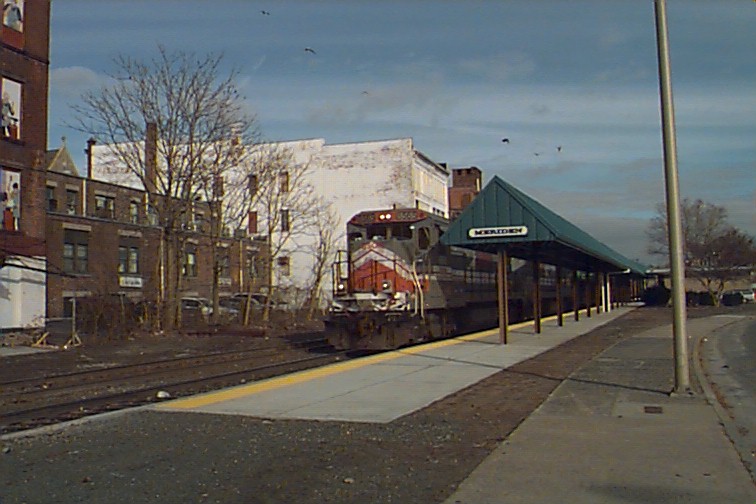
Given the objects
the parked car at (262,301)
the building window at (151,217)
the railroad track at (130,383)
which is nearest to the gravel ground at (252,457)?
the railroad track at (130,383)

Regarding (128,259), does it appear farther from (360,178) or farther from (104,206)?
(360,178)

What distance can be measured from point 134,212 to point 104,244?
5.30 m

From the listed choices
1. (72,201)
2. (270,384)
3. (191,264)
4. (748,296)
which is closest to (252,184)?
(72,201)

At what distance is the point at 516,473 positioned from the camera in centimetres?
690

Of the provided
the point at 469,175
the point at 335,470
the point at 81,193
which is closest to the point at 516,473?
the point at 335,470

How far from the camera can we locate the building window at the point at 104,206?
47.1m

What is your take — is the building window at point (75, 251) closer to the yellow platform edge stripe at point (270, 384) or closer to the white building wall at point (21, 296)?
the white building wall at point (21, 296)

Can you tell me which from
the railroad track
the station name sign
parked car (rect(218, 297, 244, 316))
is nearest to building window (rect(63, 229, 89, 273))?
parked car (rect(218, 297, 244, 316))

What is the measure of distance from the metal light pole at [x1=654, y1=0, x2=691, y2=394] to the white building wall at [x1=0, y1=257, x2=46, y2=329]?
23027 mm

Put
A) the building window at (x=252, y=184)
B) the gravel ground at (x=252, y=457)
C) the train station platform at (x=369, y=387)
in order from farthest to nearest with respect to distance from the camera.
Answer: the building window at (x=252, y=184) → the train station platform at (x=369, y=387) → the gravel ground at (x=252, y=457)

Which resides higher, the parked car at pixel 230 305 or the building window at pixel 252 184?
the building window at pixel 252 184

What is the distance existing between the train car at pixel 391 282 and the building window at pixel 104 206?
29.8 meters

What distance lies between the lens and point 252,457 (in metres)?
7.64

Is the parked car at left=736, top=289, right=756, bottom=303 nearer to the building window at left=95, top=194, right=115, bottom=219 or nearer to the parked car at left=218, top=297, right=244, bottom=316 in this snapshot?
the parked car at left=218, top=297, right=244, bottom=316
